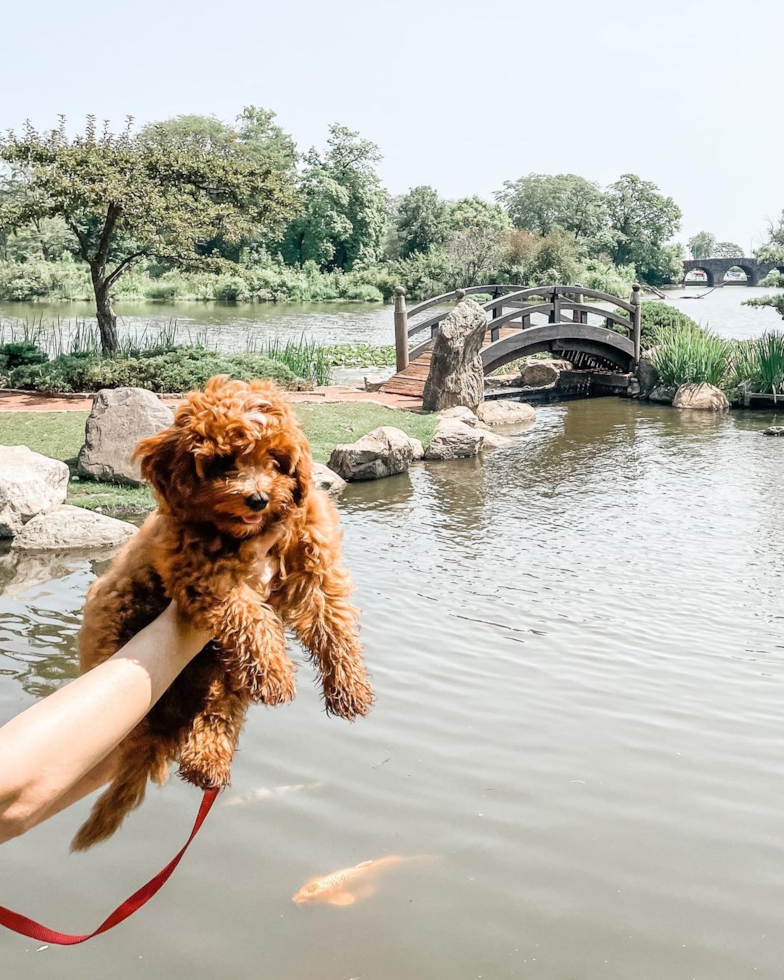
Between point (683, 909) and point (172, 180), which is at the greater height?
point (172, 180)

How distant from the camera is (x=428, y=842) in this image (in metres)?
4.32

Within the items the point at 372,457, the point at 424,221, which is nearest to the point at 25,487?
the point at 372,457

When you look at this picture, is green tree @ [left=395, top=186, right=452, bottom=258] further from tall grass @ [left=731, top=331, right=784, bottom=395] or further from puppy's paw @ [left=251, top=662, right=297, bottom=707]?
puppy's paw @ [left=251, top=662, right=297, bottom=707]

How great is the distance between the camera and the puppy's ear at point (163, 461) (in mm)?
1794

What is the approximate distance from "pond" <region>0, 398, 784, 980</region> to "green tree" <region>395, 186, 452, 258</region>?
6543 centimetres

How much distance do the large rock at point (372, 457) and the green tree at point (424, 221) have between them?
58966 millimetres

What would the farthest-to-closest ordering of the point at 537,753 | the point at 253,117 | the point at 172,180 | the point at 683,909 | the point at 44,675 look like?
the point at 253,117, the point at 172,180, the point at 44,675, the point at 537,753, the point at 683,909

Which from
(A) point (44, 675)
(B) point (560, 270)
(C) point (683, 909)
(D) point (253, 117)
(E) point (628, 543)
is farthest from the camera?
(D) point (253, 117)

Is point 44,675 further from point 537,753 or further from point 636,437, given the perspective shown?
point 636,437

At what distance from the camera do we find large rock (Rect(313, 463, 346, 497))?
42.1ft

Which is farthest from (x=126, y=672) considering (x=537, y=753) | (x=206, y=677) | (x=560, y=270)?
(x=560, y=270)

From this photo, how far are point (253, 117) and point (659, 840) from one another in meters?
90.3

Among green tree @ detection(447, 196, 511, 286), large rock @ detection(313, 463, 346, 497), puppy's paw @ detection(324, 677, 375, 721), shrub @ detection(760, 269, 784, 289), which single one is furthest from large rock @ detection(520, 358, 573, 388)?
shrub @ detection(760, 269, 784, 289)

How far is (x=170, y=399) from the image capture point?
60.1 ft
